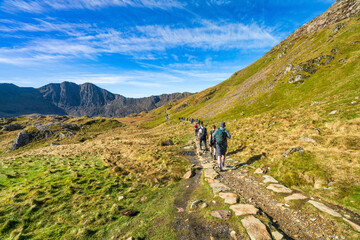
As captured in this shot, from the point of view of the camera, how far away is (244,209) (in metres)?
6.83

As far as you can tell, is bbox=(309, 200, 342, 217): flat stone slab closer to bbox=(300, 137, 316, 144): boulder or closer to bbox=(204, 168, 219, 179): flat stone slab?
bbox=(204, 168, 219, 179): flat stone slab

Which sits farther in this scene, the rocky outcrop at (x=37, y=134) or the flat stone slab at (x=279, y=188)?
the rocky outcrop at (x=37, y=134)

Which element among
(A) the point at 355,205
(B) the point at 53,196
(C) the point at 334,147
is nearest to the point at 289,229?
(A) the point at 355,205

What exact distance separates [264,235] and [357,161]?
8.88 m

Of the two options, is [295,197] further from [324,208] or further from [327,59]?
[327,59]

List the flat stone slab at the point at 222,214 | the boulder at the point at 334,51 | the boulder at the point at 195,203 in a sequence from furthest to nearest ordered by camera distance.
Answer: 1. the boulder at the point at 334,51
2. the boulder at the point at 195,203
3. the flat stone slab at the point at 222,214

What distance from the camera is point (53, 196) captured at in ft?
32.6

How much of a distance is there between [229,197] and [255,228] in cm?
246

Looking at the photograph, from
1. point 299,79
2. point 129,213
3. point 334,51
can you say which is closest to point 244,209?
point 129,213

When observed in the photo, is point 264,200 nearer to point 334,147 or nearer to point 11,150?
point 334,147

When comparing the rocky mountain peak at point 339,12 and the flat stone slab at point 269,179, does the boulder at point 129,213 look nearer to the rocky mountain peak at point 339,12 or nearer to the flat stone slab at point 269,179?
the flat stone slab at point 269,179

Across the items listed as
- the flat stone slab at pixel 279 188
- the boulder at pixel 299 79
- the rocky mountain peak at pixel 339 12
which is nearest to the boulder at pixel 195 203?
the flat stone slab at pixel 279 188

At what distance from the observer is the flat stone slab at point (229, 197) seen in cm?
761

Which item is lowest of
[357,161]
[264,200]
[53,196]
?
[53,196]
